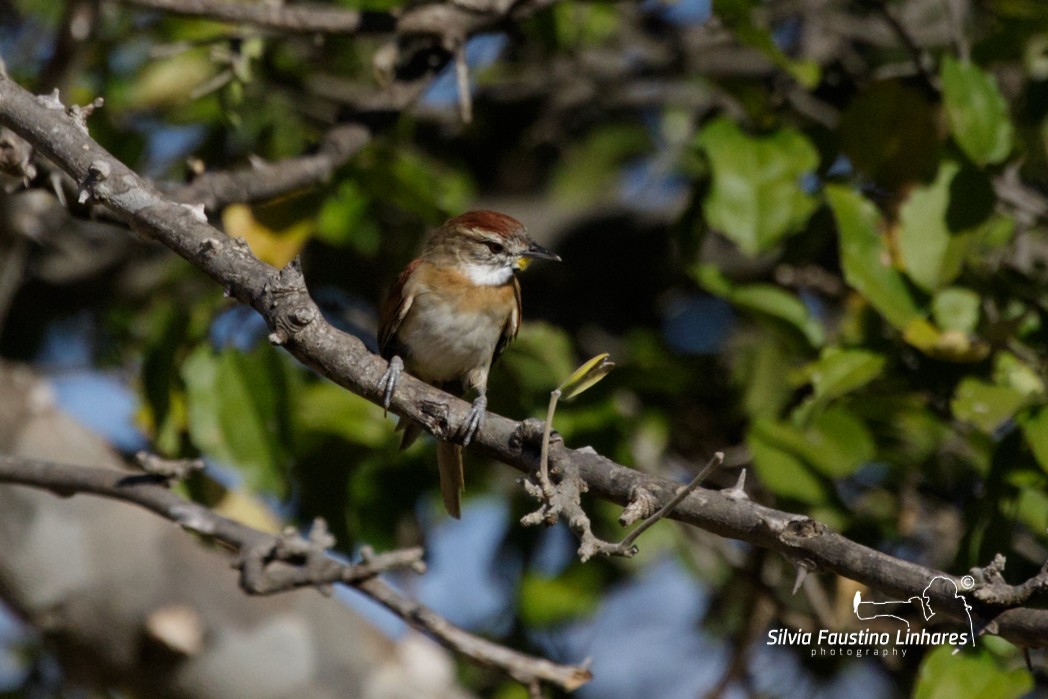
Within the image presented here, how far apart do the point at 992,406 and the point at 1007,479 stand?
0.30 meters

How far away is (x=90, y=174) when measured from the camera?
2.73 metres

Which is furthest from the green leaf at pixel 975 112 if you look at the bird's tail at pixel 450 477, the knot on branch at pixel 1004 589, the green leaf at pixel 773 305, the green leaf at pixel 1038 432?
the knot on branch at pixel 1004 589

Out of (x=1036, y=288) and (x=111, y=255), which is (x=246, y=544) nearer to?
(x=1036, y=288)

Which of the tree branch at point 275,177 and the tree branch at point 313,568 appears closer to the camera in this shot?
the tree branch at point 313,568

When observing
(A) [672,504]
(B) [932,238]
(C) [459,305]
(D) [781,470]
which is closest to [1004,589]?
(A) [672,504]

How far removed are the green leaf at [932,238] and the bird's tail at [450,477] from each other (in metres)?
1.72

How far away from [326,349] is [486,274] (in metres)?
2.33

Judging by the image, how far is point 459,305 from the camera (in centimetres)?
471

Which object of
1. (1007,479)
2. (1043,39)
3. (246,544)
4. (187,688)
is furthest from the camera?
(1043,39)

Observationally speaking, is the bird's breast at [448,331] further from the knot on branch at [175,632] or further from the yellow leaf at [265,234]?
the knot on branch at [175,632]

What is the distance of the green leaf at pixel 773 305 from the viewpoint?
4.32m

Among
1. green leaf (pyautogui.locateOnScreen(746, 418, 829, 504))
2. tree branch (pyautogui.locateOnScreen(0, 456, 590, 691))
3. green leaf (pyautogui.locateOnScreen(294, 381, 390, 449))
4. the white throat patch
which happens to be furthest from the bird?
tree branch (pyautogui.locateOnScreen(0, 456, 590, 691))

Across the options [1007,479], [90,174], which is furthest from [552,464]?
[1007,479]

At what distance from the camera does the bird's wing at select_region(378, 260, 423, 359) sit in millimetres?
4707
